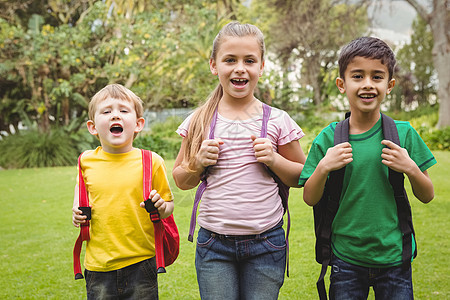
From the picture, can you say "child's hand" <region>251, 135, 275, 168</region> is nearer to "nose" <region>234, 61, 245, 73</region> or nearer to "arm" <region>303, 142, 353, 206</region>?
"arm" <region>303, 142, 353, 206</region>

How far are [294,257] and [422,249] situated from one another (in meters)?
1.26

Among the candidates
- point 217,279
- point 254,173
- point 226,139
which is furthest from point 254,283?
point 226,139

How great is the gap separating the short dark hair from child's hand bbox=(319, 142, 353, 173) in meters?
0.37

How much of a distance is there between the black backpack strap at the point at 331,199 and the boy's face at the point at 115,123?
3.11 feet

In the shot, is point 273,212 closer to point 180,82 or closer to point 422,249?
point 422,249

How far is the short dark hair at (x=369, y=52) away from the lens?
182 cm

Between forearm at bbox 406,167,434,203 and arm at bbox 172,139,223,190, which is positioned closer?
forearm at bbox 406,167,434,203

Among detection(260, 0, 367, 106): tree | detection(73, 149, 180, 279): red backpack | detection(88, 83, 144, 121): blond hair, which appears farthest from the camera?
detection(260, 0, 367, 106): tree

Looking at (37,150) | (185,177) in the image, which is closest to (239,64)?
(185,177)

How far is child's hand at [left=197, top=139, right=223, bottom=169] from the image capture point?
6.03ft

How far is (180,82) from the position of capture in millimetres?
14047

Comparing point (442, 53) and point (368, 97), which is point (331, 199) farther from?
point (442, 53)

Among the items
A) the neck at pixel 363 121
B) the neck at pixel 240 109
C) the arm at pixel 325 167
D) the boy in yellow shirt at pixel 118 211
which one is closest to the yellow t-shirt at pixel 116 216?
the boy in yellow shirt at pixel 118 211

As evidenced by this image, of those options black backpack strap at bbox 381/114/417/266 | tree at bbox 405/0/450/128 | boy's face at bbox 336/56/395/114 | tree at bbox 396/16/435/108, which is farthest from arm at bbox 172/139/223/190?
tree at bbox 396/16/435/108
